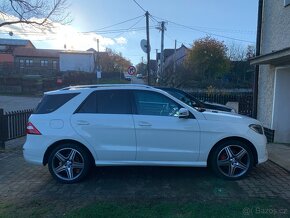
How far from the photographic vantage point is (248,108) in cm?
Answer: 1362

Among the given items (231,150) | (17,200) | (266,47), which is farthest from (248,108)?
(17,200)

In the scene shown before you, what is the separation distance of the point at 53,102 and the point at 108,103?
1.00 m

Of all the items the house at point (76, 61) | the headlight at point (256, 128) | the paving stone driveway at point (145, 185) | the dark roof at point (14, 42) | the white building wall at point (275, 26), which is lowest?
the paving stone driveway at point (145, 185)

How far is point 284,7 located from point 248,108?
5237 millimetres

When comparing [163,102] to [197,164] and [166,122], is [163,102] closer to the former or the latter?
[166,122]

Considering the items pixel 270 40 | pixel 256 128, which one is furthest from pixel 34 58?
pixel 256 128

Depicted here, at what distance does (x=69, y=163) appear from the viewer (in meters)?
5.73

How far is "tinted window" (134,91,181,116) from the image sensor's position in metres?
5.72

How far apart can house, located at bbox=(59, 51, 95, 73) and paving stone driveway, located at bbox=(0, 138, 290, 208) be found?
5751 centimetres

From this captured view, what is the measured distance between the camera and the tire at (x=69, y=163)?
5.71m

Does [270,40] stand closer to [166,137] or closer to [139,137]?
[166,137]

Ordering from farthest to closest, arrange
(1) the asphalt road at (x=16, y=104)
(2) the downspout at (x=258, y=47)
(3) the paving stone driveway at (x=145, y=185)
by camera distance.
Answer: (1) the asphalt road at (x=16, y=104), (2) the downspout at (x=258, y=47), (3) the paving stone driveway at (x=145, y=185)

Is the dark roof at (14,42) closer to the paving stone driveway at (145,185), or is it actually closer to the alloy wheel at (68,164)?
the paving stone driveway at (145,185)

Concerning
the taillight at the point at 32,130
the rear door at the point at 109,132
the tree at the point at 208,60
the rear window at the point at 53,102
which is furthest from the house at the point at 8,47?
the rear door at the point at 109,132
